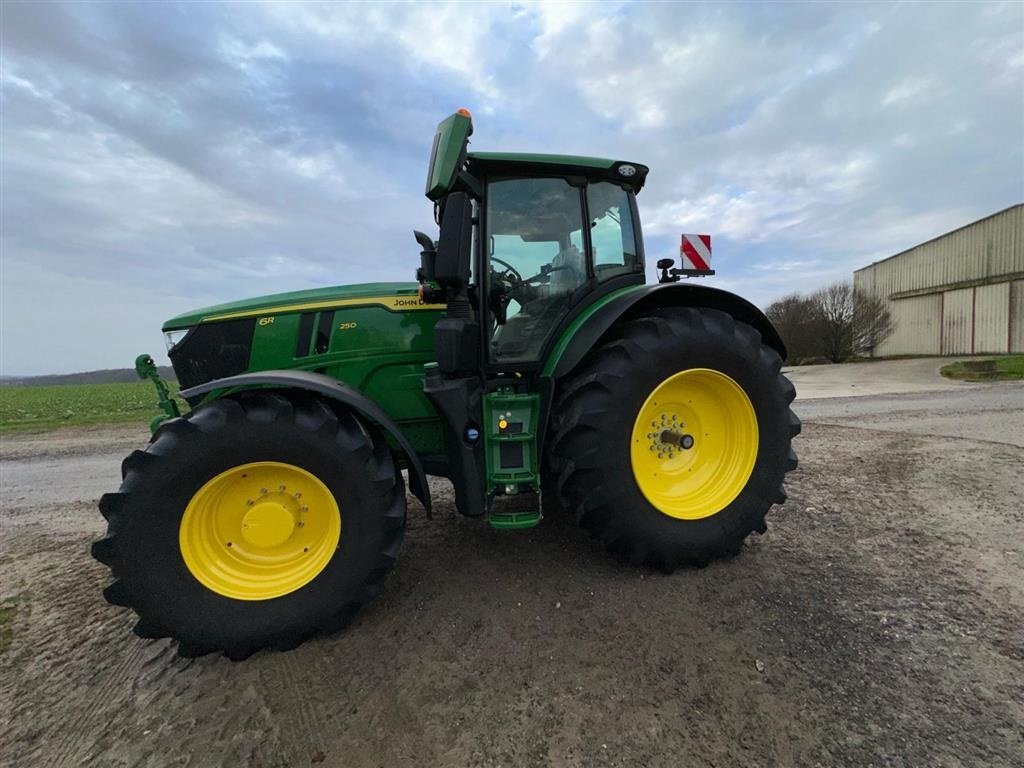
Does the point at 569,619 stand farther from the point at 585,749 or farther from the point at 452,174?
the point at 452,174

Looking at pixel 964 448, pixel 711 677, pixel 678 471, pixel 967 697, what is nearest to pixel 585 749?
pixel 711 677

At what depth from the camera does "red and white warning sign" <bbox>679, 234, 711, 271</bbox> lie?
3.38m

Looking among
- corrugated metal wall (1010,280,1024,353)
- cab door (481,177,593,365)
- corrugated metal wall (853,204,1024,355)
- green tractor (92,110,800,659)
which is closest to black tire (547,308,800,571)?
green tractor (92,110,800,659)

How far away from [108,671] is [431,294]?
2237mm

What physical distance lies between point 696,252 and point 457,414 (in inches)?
75.6

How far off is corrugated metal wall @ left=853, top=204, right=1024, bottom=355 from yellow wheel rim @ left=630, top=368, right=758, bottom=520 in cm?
2674

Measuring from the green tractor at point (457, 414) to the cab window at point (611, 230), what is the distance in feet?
0.05

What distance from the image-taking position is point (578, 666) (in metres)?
2.09

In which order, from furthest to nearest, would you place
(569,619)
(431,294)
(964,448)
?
(964,448) → (431,294) → (569,619)

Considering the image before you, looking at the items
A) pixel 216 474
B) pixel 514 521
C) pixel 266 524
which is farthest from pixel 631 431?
pixel 216 474

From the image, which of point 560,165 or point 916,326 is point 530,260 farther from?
point 916,326

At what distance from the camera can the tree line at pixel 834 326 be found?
24.7 m

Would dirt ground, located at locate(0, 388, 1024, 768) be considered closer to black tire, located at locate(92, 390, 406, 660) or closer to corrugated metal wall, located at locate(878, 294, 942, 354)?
black tire, located at locate(92, 390, 406, 660)

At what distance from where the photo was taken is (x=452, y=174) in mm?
2402
